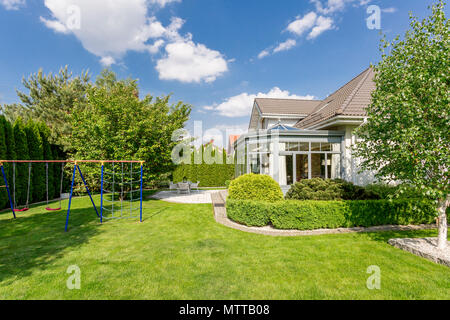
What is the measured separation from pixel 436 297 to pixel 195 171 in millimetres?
21468

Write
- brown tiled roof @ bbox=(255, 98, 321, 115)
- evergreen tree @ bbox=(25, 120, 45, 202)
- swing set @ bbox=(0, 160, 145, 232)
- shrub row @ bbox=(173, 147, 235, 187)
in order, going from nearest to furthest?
swing set @ bbox=(0, 160, 145, 232), evergreen tree @ bbox=(25, 120, 45, 202), brown tiled roof @ bbox=(255, 98, 321, 115), shrub row @ bbox=(173, 147, 235, 187)

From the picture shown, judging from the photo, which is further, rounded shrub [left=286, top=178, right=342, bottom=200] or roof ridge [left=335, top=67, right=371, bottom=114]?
roof ridge [left=335, top=67, right=371, bottom=114]

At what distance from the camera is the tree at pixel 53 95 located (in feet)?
59.4

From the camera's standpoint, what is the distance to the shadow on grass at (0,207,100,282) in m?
4.54

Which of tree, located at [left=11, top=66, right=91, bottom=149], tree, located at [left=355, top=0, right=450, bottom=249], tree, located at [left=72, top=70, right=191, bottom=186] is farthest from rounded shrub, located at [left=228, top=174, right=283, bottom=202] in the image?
tree, located at [left=11, top=66, right=91, bottom=149]

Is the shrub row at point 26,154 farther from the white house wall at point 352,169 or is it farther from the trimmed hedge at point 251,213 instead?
the white house wall at point 352,169

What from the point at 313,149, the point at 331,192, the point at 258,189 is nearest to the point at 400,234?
the point at 331,192

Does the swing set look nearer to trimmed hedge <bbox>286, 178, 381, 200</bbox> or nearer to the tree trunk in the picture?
trimmed hedge <bbox>286, 178, 381, 200</bbox>

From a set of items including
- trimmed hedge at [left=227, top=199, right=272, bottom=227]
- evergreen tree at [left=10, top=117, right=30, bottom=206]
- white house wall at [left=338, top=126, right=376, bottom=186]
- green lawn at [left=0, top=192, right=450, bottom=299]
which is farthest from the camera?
evergreen tree at [left=10, top=117, right=30, bottom=206]

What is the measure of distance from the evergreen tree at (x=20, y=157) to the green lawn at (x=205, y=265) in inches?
258

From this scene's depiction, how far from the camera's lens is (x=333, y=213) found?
682 cm

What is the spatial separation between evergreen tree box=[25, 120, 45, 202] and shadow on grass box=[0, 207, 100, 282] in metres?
4.68
